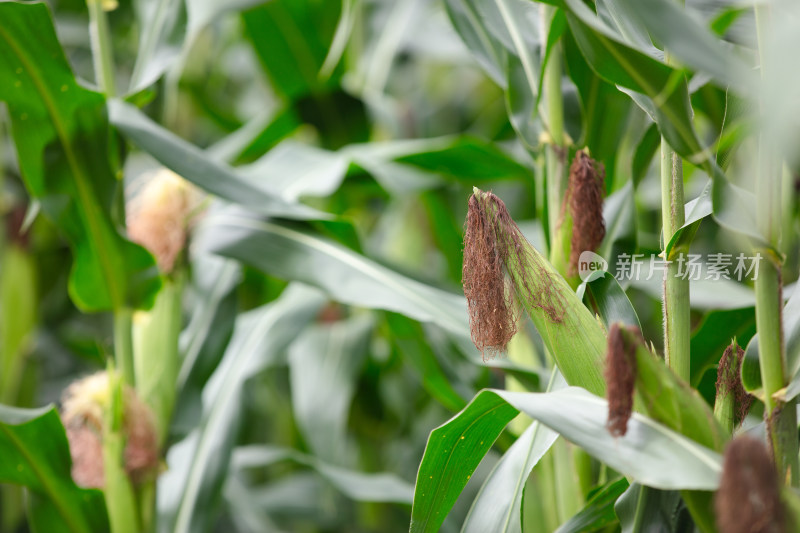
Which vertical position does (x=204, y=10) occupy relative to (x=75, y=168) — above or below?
above

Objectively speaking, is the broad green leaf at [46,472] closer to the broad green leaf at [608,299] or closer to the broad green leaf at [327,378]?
the broad green leaf at [327,378]

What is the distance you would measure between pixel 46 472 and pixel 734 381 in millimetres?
597

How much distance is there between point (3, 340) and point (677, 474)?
109 centimetres

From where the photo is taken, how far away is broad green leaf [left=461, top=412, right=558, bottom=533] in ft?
1.66

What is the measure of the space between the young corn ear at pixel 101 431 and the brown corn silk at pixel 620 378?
1.63 feet

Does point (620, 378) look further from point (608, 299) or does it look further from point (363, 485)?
point (363, 485)

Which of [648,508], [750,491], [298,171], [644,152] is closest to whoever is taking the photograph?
[750,491]

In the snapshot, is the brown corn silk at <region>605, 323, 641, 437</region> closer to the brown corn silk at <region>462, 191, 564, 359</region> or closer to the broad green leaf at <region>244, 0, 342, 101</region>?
the brown corn silk at <region>462, 191, 564, 359</region>

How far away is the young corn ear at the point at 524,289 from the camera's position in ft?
1.40

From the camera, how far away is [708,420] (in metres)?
0.39

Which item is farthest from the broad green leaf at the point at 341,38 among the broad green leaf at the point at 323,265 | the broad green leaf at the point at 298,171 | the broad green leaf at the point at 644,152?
the broad green leaf at the point at 644,152

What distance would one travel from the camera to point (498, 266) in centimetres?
43

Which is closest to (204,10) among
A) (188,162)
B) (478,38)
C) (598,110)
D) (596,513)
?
(188,162)

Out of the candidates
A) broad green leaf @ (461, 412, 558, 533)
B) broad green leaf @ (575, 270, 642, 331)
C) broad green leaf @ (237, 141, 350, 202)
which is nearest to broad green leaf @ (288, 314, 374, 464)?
broad green leaf @ (237, 141, 350, 202)
